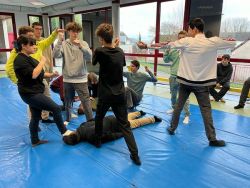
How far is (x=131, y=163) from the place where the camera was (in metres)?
2.17

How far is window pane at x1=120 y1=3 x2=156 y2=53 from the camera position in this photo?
6.82 meters

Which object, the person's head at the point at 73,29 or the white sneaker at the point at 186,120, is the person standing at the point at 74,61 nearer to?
the person's head at the point at 73,29

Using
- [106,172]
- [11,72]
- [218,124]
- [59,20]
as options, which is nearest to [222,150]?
[218,124]

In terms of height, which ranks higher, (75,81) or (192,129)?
(75,81)

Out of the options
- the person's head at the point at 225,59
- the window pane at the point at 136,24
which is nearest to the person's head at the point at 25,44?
the person's head at the point at 225,59

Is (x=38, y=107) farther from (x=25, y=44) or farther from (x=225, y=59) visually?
(x=225, y=59)

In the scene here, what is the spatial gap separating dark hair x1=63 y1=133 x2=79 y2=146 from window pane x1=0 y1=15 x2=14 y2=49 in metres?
→ 8.93

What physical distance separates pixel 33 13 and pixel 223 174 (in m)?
10.8

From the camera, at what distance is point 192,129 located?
306 centimetres

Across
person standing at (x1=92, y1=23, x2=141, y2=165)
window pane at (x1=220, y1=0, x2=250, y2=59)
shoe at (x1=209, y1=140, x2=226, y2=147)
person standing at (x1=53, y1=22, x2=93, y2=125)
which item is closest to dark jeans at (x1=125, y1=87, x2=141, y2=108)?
person standing at (x1=53, y1=22, x2=93, y2=125)

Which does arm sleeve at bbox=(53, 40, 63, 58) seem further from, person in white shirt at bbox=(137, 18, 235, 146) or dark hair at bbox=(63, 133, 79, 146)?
person in white shirt at bbox=(137, 18, 235, 146)

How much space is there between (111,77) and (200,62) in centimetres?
114

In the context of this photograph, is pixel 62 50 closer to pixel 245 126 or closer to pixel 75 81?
pixel 75 81

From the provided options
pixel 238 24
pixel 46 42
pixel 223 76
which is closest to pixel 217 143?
pixel 223 76
